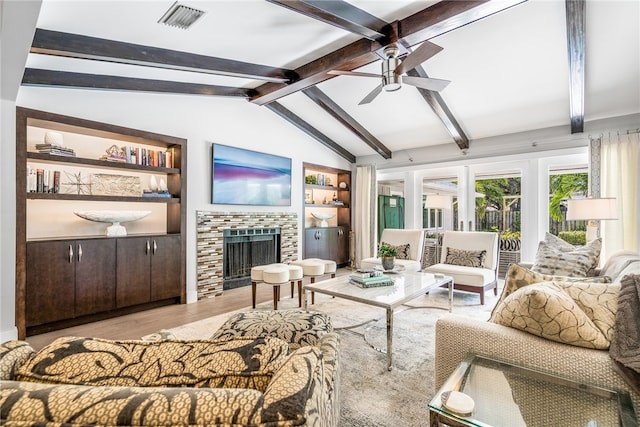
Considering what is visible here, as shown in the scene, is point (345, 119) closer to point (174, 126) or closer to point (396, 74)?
point (396, 74)

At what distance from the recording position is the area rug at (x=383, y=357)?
1.78 metres

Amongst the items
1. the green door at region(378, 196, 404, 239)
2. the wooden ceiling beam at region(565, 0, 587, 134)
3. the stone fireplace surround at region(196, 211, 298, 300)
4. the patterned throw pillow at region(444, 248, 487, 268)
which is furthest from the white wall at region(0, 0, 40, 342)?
the green door at region(378, 196, 404, 239)

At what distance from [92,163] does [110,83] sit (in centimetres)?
86

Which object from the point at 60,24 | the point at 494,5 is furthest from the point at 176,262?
the point at 494,5

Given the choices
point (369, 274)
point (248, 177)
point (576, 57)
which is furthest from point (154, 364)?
point (576, 57)

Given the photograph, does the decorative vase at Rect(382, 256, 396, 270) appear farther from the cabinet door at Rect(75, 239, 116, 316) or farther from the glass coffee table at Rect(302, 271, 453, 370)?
the cabinet door at Rect(75, 239, 116, 316)

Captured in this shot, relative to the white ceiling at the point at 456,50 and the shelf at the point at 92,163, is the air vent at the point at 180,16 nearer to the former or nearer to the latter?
the white ceiling at the point at 456,50

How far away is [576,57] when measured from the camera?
3.21 metres

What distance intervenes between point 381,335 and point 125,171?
3.52m

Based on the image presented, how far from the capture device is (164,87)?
3.60 m

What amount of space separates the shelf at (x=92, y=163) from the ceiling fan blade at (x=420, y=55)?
2.97 metres

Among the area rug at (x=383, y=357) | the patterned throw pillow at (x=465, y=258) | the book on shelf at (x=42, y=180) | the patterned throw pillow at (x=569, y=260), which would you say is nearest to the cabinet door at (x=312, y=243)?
the area rug at (x=383, y=357)

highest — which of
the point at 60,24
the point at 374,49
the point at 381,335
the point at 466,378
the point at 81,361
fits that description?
the point at 374,49

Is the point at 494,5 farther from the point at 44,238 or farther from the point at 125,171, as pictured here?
the point at 44,238
